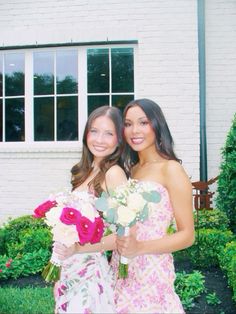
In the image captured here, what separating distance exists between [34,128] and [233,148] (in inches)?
131

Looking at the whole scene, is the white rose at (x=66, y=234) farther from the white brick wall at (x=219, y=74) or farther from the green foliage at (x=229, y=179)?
the white brick wall at (x=219, y=74)

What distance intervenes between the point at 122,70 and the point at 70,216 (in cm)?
570

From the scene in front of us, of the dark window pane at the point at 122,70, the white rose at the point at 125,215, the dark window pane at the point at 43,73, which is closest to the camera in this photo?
the white rose at the point at 125,215

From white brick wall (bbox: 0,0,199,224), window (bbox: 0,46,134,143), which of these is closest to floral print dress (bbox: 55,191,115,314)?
white brick wall (bbox: 0,0,199,224)

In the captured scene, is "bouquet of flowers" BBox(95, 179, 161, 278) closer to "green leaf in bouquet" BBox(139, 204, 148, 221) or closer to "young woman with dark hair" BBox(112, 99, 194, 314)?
"green leaf in bouquet" BBox(139, 204, 148, 221)

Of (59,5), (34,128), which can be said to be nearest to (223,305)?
(34,128)

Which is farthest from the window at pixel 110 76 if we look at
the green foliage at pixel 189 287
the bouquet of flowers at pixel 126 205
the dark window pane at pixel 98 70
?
the bouquet of flowers at pixel 126 205

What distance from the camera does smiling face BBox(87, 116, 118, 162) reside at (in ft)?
7.84

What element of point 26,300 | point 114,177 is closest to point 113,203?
point 114,177

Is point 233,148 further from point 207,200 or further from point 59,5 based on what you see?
point 59,5

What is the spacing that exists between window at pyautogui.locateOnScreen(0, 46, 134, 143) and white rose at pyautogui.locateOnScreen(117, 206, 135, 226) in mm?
5618

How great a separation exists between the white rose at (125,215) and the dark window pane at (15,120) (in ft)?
20.1

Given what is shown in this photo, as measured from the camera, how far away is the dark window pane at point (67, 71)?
756 cm

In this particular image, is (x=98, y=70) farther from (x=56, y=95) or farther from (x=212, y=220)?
(x=212, y=220)
